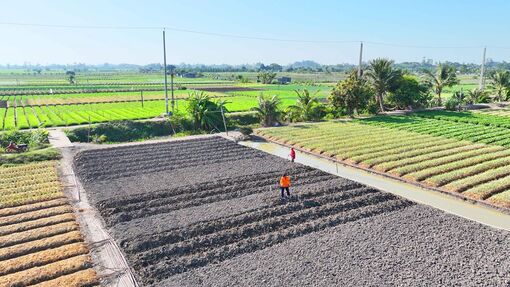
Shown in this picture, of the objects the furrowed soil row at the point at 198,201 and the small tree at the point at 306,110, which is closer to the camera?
the furrowed soil row at the point at 198,201

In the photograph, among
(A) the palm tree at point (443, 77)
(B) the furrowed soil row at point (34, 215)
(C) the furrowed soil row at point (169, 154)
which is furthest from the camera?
(A) the palm tree at point (443, 77)

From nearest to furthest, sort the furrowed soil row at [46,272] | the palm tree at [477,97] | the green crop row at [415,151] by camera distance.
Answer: the furrowed soil row at [46,272]
the green crop row at [415,151]
the palm tree at [477,97]

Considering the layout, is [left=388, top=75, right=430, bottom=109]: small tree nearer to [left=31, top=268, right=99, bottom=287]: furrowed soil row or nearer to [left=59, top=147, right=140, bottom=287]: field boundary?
[left=59, top=147, right=140, bottom=287]: field boundary

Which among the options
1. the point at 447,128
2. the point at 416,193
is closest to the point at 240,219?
the point at 416,193

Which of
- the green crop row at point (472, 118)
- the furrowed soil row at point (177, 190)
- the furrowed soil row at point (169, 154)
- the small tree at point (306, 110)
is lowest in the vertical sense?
the furrowed soil row at point (177, 190)

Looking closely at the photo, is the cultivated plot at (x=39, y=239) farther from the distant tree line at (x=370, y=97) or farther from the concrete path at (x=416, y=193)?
the distant tree line at (x=370, y=97)

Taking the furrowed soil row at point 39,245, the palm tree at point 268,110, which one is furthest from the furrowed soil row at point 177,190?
the palm tree at point 268,110

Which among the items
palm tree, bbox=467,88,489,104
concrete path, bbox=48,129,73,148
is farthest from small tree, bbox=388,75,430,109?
concrete path, bbox=48,129,73,148

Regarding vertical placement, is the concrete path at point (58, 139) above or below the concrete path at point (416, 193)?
above
